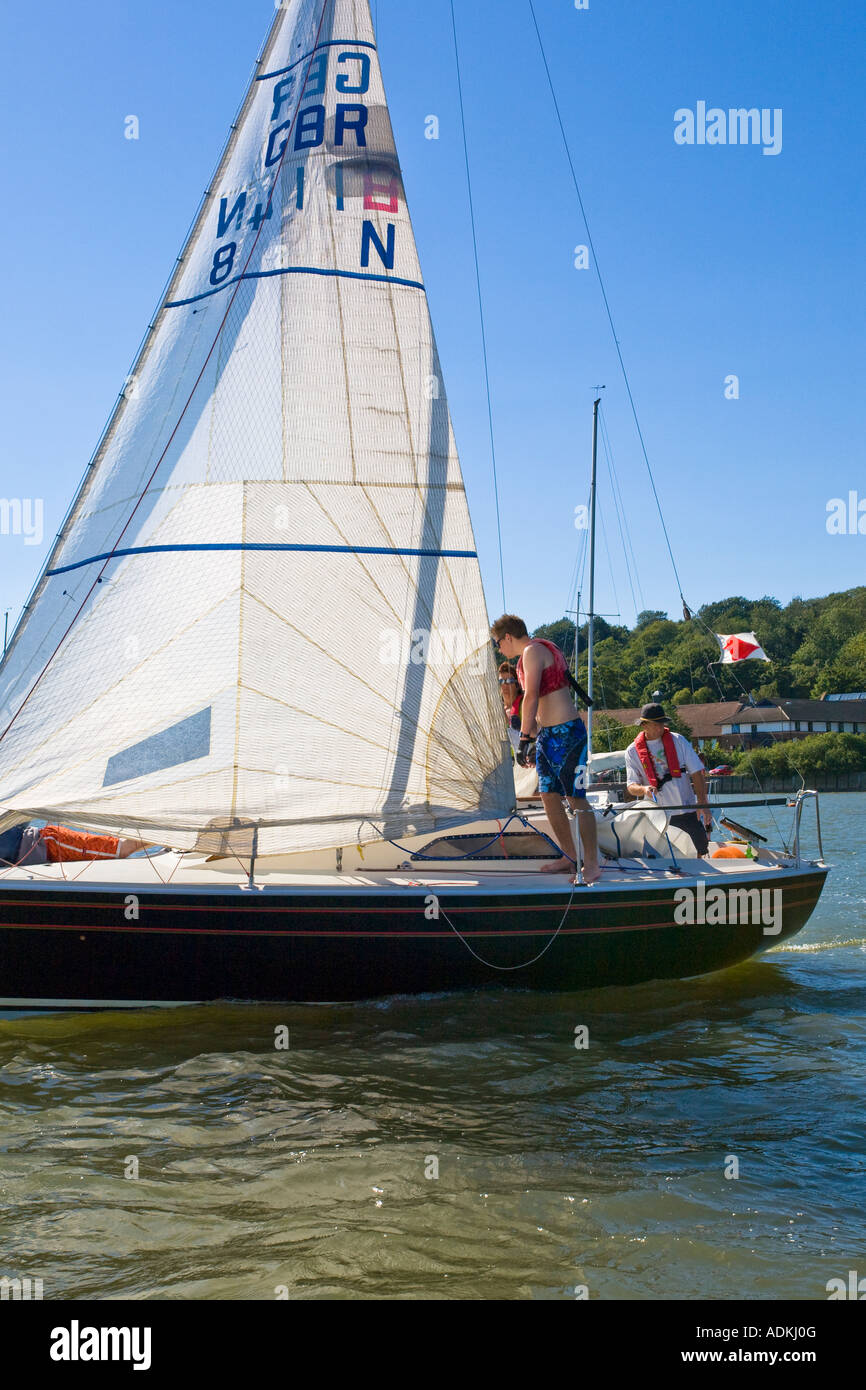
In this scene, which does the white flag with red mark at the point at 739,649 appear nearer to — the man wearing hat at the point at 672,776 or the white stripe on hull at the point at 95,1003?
the man wearing hat at the point at 672,776

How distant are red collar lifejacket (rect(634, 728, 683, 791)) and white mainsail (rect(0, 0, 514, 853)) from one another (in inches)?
78.3

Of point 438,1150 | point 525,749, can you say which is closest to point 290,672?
point 525,749

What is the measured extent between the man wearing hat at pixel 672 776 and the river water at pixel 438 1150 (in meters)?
1.78

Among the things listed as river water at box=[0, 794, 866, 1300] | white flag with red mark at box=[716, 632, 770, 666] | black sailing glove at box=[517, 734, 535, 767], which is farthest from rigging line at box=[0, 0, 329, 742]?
white flag with red mark at box=[716, 632, 770, 666]

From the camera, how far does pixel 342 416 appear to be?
23.0 feet

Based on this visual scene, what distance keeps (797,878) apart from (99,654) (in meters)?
5.24

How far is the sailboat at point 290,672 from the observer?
621 centimetres

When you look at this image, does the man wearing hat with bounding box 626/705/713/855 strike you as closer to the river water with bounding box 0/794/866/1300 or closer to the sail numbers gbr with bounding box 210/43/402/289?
the river water with bounding box 0/794/866/1300

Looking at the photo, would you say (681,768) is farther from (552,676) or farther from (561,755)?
(552,676)

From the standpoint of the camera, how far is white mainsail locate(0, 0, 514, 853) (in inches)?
249

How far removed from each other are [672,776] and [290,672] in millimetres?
3596

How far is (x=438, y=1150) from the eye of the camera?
176 inches

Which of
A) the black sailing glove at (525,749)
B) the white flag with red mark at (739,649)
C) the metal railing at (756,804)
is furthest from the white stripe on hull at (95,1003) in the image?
the white flag with red mark at (739,649)
